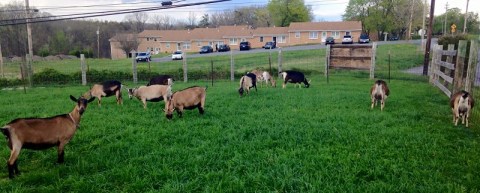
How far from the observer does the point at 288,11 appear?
247 ft

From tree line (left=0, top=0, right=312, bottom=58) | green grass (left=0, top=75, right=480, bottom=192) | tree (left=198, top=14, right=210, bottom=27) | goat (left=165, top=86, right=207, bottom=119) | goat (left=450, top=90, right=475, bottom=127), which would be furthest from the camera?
tree (left=198, top=14, right=210, bottom=27)

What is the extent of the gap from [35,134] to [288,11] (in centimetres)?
7402

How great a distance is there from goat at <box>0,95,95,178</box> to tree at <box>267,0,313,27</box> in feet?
239

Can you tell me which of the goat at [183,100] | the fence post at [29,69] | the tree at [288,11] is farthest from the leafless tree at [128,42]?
the goat at [183,100]

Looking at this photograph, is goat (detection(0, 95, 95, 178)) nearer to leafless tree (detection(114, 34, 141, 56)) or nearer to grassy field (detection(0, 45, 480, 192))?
grassy field (detection(0, 45, 480, 192))

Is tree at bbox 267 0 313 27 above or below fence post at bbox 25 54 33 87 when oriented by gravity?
above

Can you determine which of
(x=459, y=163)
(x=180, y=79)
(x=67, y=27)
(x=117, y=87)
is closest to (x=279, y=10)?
(x=67, y=27)

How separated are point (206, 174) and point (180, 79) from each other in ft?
56.7

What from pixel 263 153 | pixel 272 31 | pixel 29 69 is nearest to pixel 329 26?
pixel 272 31

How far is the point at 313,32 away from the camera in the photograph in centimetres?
6128

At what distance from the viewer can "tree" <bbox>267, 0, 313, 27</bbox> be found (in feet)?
246

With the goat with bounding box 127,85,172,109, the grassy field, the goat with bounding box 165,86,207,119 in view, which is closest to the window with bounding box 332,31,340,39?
the grassy field

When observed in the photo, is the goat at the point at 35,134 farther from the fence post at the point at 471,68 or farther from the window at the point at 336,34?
the window at the point at 336,34

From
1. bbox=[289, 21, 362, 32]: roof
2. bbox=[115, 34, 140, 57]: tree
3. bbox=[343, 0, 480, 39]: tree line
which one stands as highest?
bbox=[343, 0, 480, 39]: tree line
